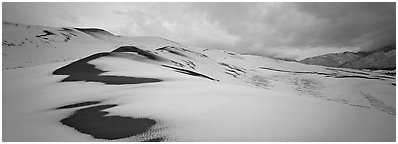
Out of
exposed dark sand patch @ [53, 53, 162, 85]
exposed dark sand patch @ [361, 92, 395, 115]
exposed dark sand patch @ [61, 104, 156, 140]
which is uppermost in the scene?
exposed dark sand patch @ [53, 53, 162, 85]

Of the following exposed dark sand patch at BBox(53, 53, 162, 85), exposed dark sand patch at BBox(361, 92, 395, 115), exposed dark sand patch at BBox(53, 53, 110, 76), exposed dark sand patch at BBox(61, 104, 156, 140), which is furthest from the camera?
exposed dark sand patch at BBox(361, 92, 395, 115)

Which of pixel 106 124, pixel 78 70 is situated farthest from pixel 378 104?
pixel 78 70

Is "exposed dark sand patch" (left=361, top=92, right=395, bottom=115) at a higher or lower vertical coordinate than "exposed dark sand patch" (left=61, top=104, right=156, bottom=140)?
lower

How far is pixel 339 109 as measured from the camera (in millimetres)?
6133

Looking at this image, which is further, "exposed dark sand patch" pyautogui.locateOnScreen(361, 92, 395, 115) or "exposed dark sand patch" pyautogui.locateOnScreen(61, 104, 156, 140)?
"exposed dark sand patch" pyautogui.locateOnScreen(361, 92, 395, 115)

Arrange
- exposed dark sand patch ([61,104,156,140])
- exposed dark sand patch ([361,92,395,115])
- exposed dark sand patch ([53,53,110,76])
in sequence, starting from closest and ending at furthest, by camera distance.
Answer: exposed dark sand patch ([61,104,156,140]) → exposed dark sand patch ([53,53,110,76]) → exposed dark sand patch ([361,92,395,115])

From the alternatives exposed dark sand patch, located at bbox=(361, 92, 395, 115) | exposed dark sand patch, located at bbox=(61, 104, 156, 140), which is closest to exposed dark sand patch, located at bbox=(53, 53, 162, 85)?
exposed dark sand patch, located at bbox=(61, 104, 156, 140)

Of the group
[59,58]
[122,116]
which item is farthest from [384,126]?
[59,58]

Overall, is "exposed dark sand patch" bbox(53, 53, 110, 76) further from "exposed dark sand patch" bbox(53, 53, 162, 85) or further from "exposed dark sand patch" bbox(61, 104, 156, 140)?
"exposed dark sand patch" bbox(61, 104, 156, 140)

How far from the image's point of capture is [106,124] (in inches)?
208

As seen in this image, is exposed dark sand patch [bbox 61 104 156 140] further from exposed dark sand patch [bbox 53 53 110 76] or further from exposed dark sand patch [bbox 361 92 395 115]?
exposed dark sand patch [bbox 361 92 395 115]

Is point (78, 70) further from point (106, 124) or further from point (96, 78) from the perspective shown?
point (106, 124)

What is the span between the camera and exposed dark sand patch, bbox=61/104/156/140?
4.79m

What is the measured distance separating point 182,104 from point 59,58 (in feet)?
136
